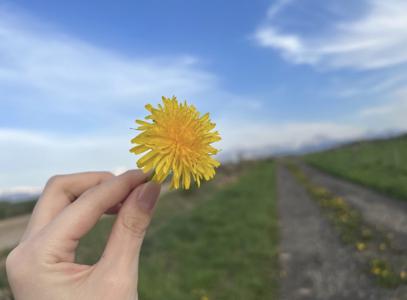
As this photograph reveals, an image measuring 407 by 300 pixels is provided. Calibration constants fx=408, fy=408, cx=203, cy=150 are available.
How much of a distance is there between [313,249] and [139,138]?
846 cm

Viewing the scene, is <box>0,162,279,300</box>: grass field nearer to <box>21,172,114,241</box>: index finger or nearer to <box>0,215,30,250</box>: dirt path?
<box>0,215,30,250</box>: dirt path

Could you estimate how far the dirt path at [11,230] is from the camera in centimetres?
1300

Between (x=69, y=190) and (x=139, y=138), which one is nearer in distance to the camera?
(x=139, y=138)

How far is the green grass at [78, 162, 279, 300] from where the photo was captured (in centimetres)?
688

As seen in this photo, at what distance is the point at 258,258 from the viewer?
28.7ft

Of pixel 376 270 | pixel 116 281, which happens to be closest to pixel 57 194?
pixel 116 281

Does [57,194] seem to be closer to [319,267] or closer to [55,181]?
[55,181]

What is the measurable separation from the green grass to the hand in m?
4.62

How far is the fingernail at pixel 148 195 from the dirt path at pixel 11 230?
461 inches

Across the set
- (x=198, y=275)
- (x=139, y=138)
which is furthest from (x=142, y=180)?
(x=198, y=275)

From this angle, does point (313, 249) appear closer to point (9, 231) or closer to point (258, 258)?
point (258, 258)

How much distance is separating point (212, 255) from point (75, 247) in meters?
7.16

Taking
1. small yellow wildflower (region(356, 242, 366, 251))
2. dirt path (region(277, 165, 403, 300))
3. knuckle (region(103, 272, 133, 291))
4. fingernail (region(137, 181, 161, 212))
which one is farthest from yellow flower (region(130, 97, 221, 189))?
small yellow wildflower (region(356, 242, 366, 251))

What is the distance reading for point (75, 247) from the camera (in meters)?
1.98
